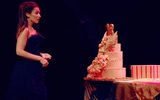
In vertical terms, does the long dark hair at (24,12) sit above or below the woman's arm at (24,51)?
above

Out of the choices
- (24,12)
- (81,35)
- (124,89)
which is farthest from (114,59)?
(81,35)

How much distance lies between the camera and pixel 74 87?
6.39 metres

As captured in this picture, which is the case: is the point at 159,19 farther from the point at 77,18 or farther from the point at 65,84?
the point at 65,84

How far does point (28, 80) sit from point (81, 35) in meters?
1.75

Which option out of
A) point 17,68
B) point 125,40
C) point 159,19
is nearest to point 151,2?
point 159,19

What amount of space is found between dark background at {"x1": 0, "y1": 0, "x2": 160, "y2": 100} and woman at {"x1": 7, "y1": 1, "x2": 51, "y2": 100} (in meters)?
1.24

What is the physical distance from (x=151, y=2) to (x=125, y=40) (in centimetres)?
68

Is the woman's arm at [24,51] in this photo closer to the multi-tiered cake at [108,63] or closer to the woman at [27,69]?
the woman at [27,69]

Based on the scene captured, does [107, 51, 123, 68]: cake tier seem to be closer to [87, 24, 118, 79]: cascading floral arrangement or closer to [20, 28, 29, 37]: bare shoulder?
[87, 24, 118, 79]: cascading floral arrangement

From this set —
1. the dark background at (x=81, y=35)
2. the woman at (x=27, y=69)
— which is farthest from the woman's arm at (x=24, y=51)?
the dark background at (x=81, y=35)

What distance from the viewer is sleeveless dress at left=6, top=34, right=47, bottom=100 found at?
4.68m

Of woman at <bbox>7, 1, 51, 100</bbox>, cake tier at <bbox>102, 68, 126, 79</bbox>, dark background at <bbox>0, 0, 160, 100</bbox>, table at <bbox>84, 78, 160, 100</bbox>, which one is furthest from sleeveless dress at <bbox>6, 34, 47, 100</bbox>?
dark background at <bbox>0, 0, 160, 100</bbox>

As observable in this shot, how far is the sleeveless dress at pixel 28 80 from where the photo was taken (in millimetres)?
4680

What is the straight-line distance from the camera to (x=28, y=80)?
185 inches
